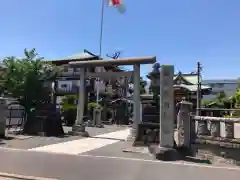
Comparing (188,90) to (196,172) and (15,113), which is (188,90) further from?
(196,172)

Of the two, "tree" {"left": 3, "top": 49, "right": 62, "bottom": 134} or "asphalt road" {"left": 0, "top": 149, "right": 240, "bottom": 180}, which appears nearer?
"asphalt road" {"left": 0, "top": 149, "right": 240, "bottom": 180}

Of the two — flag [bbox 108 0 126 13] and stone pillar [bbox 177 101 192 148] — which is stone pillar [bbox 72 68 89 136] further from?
flag [bbox 108 0 126 13]

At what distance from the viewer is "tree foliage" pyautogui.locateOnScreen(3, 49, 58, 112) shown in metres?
15.0

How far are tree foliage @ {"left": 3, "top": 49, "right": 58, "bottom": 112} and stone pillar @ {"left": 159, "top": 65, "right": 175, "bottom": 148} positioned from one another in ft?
28.0

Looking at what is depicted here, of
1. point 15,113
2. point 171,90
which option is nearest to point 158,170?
point 171,90

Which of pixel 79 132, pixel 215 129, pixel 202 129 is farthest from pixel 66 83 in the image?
pixel 215 129

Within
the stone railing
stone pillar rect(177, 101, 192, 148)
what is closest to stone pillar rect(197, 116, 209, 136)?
the stone railing

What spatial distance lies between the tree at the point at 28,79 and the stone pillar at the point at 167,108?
854cm

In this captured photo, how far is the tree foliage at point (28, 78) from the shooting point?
49.2 feet

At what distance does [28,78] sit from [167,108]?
29.4 ft

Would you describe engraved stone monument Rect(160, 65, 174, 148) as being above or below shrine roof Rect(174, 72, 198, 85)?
below

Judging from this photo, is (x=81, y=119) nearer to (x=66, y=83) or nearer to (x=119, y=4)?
(x=119, y=4)

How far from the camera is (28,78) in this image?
1498cm

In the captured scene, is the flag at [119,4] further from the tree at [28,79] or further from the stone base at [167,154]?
the stone base at [167,154]
